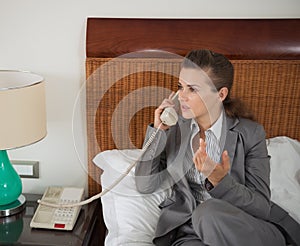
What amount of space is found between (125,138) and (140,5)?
1.68 feet

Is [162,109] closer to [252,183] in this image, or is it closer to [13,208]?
[252,183]

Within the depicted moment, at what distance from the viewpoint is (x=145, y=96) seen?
1.49 meters

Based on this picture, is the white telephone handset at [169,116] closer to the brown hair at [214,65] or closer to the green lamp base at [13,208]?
the brown hair at [214,65]

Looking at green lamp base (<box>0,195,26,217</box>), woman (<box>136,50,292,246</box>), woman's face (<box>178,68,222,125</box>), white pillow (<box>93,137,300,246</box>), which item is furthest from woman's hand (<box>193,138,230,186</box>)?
green lamp base (<box>0,195,26,217</box>)

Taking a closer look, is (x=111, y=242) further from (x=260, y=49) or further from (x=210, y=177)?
(x=260, y=49)

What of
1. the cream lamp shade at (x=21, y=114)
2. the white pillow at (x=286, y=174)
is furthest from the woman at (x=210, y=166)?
the cream lamp shade at (x=21, y=114)

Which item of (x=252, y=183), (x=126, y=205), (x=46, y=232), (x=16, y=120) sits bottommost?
(x=46, y=232)

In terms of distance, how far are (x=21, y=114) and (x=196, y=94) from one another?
636 millimetres

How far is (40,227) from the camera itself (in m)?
1.56

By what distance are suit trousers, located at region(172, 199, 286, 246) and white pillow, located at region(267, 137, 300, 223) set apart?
0.20 m

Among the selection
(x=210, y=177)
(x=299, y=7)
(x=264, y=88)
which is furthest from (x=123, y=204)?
(x=299, y=7)

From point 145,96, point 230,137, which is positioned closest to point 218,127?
point 230,137

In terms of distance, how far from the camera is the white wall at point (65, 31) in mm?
1672

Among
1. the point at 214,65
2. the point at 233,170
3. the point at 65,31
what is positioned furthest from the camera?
the point at 65,31
